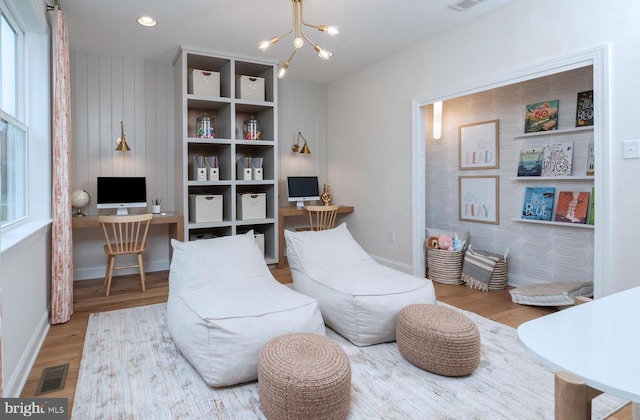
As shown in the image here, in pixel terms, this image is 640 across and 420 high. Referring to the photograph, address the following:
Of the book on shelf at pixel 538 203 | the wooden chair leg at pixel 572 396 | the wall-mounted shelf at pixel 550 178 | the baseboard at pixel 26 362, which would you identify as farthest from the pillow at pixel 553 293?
the baseboard at pixel 26 362

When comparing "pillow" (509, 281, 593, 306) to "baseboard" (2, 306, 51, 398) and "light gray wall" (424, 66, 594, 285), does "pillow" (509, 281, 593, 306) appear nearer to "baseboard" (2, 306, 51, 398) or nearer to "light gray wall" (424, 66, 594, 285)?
"light gray wall" (424, 66, 594, 285)

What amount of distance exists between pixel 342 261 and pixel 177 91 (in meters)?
2.77

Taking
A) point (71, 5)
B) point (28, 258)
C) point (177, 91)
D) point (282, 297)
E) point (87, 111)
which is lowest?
point (282, 297)

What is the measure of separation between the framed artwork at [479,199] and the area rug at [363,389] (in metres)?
1.87

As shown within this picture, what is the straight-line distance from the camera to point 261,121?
4898 millimetres

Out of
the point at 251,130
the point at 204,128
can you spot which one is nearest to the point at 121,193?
the point at 204,128

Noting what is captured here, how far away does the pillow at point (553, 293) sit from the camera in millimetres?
2971

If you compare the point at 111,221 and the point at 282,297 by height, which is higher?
the point at 111,221

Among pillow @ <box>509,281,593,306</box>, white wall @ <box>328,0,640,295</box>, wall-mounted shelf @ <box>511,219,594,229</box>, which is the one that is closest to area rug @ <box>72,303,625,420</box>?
pillow @ <box>509,281,593,306</box>

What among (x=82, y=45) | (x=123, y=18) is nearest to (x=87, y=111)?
(x=82, y=45)

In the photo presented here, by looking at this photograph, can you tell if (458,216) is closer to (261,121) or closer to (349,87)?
(349,87)

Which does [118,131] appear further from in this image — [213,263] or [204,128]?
A: [213,263]

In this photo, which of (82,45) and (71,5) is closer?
(71,5)

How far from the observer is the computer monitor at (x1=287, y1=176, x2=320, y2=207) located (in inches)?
196
